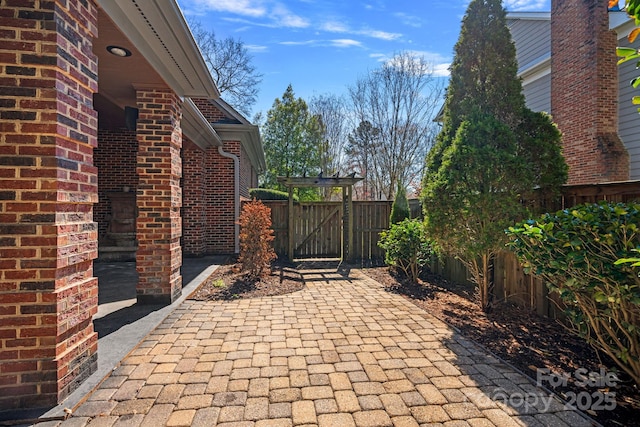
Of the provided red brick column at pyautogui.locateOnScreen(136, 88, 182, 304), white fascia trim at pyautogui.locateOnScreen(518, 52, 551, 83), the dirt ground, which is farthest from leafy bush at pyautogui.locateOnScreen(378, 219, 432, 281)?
white fascia trim at pyautogui.locateOnScreen(518, 52, 551, 83)

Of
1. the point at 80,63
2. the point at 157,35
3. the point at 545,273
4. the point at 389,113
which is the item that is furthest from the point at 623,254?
the point at 389,113

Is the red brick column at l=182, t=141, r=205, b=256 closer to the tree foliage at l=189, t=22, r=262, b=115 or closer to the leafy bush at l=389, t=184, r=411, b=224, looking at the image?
the leafy bush at l=389, t=184, r=411, b=224

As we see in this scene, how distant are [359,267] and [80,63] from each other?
646 centimetres

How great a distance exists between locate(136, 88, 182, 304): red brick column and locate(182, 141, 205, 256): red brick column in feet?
12.9

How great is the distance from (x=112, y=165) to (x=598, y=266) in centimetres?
944

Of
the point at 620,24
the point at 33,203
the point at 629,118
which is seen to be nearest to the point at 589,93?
the point at 629,118

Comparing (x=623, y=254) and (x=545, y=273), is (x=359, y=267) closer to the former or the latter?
(x=545, y=273)

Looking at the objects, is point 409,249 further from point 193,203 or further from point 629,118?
point 629,118

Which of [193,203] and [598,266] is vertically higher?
[193,203]

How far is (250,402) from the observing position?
6.97 feet

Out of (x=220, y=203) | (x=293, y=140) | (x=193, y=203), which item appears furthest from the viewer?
(x=293, y=140)

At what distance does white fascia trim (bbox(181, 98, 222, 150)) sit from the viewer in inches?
217

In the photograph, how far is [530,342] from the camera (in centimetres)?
313

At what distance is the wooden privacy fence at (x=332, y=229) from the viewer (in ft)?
28.7
